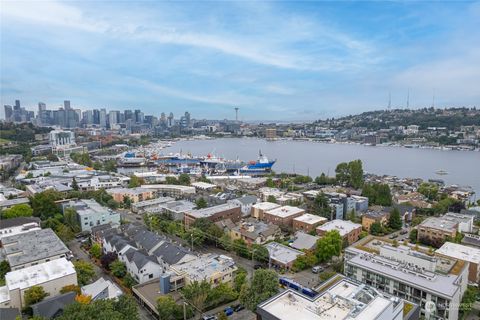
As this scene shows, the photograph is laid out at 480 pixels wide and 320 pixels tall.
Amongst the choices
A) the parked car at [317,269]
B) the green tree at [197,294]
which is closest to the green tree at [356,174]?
the parked car at [317,269]

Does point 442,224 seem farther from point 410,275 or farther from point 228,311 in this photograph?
point 228,311

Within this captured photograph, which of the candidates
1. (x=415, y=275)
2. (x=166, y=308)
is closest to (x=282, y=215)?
(x=415, y=275)

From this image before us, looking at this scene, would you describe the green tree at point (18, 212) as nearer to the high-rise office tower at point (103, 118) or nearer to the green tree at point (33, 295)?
the green tree at point (33, 295)

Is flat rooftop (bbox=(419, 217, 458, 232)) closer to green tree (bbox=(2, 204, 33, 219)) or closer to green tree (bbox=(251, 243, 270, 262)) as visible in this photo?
green tree (bbox=(251, 243, 270, 262))

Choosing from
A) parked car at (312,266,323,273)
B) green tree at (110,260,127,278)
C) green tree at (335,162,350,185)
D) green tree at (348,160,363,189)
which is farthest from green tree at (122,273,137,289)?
green tree at (335,162,350,185)

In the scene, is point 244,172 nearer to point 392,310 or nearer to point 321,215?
point 321,215
